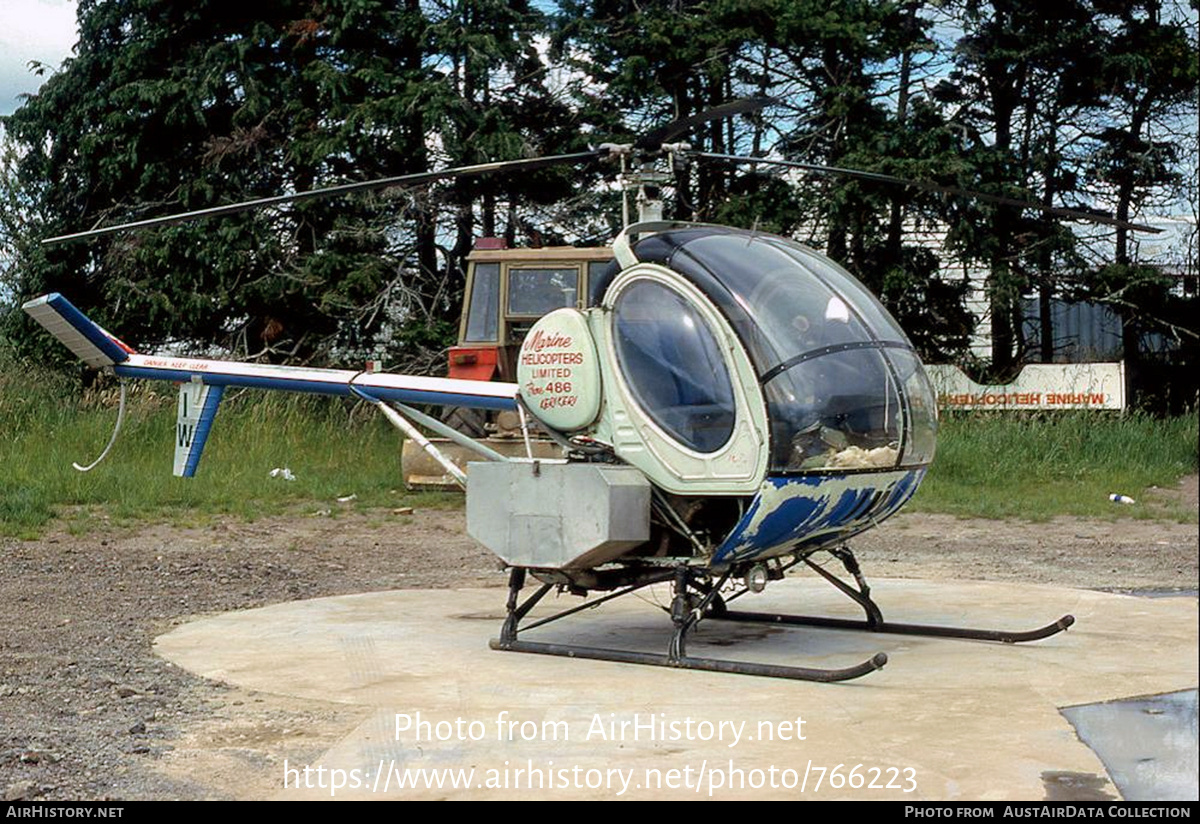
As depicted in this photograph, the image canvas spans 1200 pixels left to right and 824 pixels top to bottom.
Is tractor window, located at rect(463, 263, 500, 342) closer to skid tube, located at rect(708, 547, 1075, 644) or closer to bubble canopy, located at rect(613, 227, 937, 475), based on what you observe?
skid tube, located at rect(708, 547, 1075, 644)

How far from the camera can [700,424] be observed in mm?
7129

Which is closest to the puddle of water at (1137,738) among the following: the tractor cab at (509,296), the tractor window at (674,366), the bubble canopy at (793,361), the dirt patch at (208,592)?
the bubble canopy at (793,361)

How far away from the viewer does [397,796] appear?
15.9ft

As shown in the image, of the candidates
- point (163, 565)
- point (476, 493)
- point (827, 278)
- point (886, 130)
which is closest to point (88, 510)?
point (163, 565)

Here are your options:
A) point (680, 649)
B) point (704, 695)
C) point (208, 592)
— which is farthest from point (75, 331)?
point (704, 695)

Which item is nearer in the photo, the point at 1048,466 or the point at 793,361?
the point at 793,361

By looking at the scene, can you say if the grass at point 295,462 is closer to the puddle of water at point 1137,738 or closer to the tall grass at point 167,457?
the tall grass at point 167,457

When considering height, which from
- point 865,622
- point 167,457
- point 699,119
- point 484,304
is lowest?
point 865,622

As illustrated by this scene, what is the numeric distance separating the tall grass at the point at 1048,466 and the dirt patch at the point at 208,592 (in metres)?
0.59

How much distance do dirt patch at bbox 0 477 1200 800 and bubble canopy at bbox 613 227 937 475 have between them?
2244mm

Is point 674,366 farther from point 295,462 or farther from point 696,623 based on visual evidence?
point 295,462

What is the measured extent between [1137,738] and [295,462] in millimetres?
11759

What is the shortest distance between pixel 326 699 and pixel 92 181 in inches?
679

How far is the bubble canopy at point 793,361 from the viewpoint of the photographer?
22.3 ft
